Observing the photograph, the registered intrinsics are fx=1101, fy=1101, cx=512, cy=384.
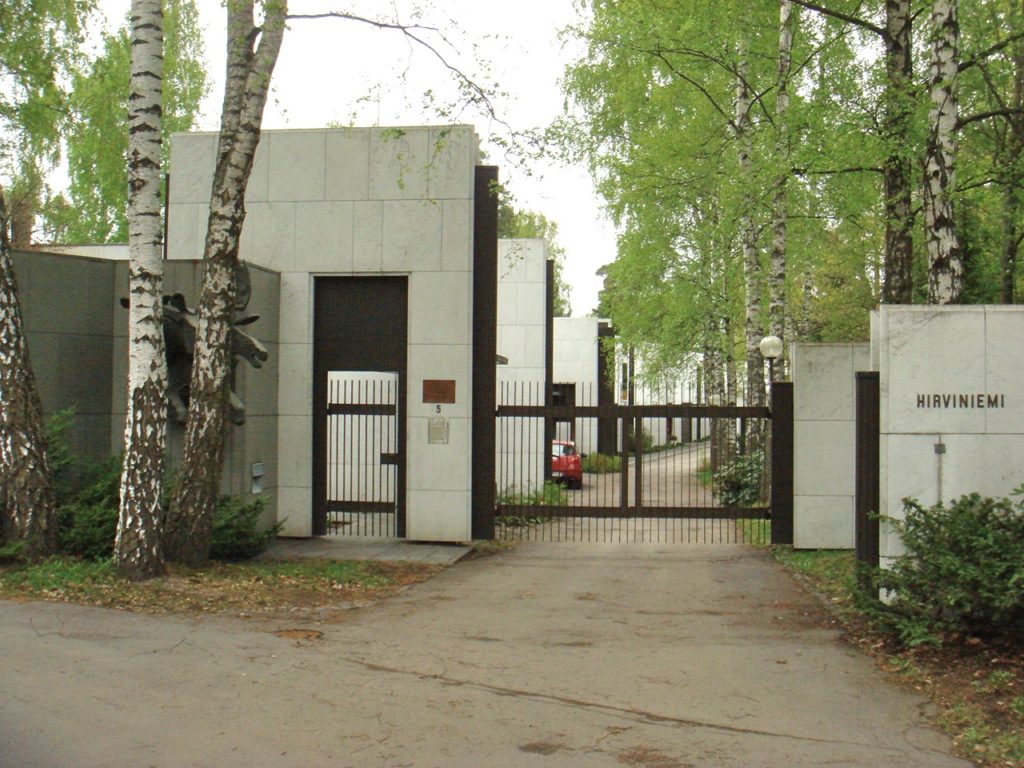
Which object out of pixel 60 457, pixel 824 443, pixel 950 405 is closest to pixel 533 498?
pixel 824 443

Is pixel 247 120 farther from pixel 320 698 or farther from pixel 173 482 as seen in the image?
pixel 320 698

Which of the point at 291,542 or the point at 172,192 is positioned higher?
the point at 172,192

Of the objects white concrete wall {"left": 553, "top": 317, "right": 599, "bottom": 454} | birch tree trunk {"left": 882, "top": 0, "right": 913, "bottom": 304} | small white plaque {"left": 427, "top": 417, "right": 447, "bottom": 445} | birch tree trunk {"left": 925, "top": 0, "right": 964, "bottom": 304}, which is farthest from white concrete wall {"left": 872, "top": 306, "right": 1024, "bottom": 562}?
white concrete wall {"left": 553, "top": 317, "right": 599, "bottom": 454}

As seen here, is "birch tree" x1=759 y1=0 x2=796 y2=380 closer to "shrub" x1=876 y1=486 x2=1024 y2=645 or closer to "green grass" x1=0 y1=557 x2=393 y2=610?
"shrub" x1=876 y1=486 x2=1024 y2=645

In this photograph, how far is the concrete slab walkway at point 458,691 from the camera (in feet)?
20.9

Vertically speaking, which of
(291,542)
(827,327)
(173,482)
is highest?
(827,327)

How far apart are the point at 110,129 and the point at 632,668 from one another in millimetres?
13341

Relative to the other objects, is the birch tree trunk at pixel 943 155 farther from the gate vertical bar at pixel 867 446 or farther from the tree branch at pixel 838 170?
the gate vertical bar at pixel 867 446

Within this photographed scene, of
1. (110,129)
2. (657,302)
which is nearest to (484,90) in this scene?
(110,129)

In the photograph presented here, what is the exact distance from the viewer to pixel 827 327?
37031 millimetres

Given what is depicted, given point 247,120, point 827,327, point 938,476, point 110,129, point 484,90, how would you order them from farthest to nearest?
point 827,327 → point 110,129 → point 484,90 → point 247,120 → point 938,476

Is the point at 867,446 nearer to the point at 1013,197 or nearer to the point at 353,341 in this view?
the point at 353,341

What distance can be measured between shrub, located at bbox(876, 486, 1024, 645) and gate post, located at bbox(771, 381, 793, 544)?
21.7 ft

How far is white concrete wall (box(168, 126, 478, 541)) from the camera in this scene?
16422 mm
